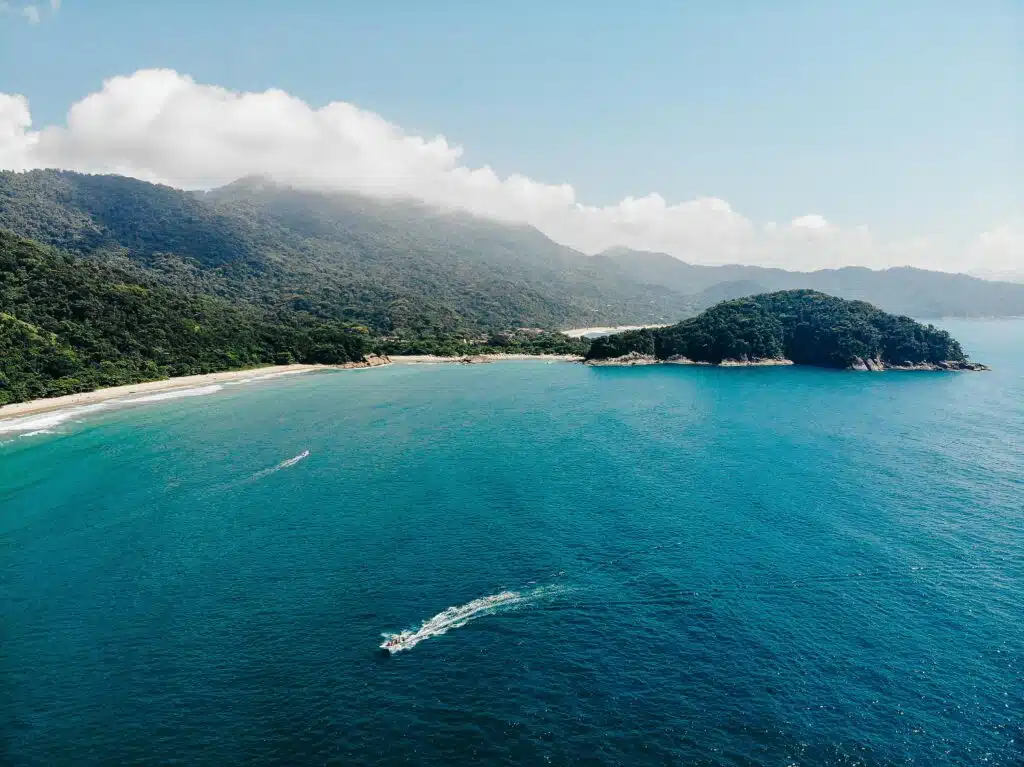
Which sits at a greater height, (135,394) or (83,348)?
(83,348)

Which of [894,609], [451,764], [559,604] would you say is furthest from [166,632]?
[894,609]

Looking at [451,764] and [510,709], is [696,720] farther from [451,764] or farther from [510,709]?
[451,764]

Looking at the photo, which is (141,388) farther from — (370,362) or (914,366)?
(914,366)

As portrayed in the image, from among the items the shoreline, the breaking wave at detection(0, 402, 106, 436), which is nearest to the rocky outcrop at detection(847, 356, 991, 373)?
the shoreline

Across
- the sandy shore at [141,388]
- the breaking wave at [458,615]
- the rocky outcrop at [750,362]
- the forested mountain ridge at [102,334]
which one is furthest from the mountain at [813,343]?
the breaking wave at [458,615]

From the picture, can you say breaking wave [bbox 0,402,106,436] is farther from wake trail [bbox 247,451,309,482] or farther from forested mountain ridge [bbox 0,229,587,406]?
wake trail [bbox 247,451,309,482]

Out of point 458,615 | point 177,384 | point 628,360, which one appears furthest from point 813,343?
point 177,384
